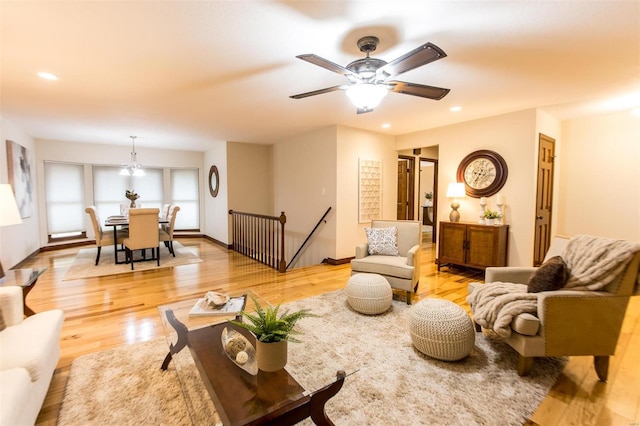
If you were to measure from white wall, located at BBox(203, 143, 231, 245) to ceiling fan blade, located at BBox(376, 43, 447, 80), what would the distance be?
5387mm

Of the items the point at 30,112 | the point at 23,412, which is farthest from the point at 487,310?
the point at 30,112

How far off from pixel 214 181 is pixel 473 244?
6118 millimetres

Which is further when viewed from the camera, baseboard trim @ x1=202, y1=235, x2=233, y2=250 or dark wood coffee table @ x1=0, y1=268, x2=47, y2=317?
baseboard trim @ x1=202, y1=235, x2=233, y2=250

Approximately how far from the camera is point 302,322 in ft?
9.07

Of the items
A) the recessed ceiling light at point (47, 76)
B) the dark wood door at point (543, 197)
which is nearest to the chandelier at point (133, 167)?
the recessed ceiling light at point (47, 76)

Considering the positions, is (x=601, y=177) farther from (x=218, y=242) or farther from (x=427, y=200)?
(x=218, y=242)

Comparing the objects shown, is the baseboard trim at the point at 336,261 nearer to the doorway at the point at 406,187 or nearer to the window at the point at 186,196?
the doorway at the point at 406,187

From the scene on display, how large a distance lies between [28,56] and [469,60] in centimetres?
383

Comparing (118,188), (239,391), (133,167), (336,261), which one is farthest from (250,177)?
(239,391)

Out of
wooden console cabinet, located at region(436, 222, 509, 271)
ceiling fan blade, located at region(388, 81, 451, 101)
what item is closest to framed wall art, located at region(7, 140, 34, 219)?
ceiling fan blade, located at region(388, 81, 451, 101)

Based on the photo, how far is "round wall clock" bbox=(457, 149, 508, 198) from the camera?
4348 mm

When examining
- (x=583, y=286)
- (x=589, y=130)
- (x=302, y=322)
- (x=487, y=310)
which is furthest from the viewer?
(x=589, y=130)

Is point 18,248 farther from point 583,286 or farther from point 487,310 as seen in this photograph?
point 583,286

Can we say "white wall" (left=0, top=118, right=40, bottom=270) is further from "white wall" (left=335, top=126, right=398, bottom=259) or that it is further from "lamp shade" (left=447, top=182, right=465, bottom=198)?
"lamp shade" (left=447, top=182, right=465, bottom=198)
